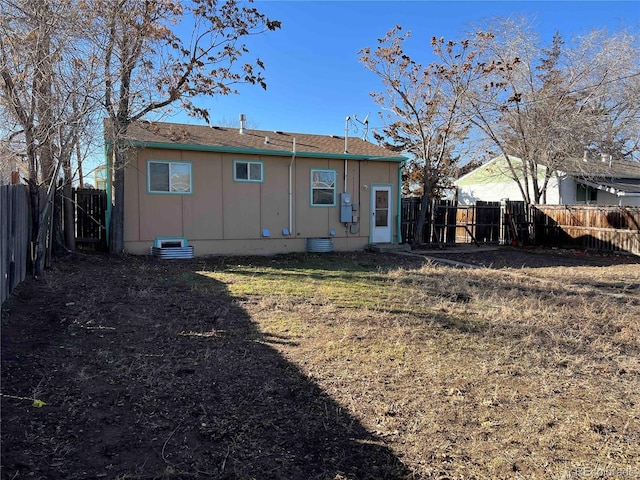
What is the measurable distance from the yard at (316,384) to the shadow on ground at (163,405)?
1cm

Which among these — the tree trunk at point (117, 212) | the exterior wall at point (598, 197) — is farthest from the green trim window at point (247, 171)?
the exterior wall at point (598, 197)

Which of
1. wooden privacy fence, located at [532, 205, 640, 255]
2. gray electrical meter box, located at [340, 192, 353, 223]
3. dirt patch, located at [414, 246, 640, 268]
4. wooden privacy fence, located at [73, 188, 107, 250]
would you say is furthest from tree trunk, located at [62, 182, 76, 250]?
wooden privacy fence, located at [532, 205, 640, 255]

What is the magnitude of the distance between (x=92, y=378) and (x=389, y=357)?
8.07 feet

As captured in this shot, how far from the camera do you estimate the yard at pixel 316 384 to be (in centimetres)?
252

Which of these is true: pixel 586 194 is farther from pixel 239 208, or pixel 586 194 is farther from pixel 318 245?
pixel 239 208

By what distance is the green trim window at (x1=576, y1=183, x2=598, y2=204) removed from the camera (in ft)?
70.6

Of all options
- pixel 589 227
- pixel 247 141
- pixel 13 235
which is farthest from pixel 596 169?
pixel 13 235

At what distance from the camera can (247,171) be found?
1248cm

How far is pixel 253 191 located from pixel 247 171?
56 centimetres

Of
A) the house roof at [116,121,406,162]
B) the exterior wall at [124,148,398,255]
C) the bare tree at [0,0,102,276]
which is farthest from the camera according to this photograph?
the house roof at [116,121,406,162]

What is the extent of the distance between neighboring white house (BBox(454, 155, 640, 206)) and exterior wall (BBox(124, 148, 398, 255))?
10.4 metres

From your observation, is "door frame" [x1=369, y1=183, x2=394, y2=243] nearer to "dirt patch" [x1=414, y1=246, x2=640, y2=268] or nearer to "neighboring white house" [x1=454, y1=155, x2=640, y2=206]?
"dirt patch" [x1=414, y1=246, x2=640, y2=268]

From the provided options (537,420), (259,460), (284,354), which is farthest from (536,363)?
(259,460)

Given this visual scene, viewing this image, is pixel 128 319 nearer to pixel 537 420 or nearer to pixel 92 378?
pixel 92 378
